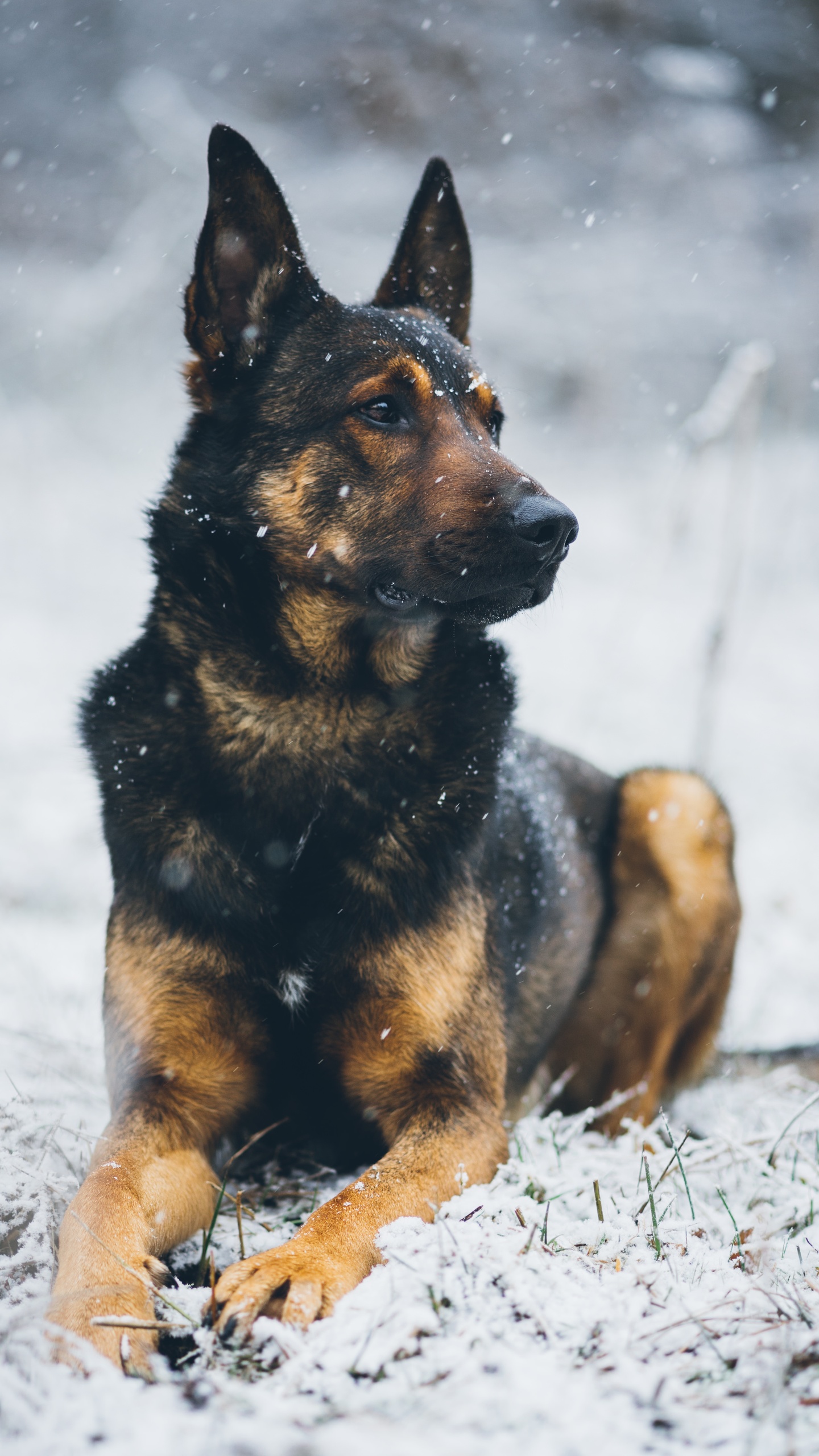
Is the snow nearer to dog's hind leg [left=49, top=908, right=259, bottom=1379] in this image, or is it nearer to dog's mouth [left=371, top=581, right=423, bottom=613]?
dog's hind leg [left=49, top=908, right=259, bottom=1379]

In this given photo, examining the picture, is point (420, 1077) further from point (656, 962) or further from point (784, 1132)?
point (656, 962)

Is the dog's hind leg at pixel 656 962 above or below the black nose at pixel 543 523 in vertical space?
below

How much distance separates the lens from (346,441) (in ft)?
8.73

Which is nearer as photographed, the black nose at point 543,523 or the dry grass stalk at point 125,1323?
the dry grass stalk at point 125,1323

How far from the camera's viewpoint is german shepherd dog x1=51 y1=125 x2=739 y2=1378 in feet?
7.70

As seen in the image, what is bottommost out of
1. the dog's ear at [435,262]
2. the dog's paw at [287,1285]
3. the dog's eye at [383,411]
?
the dog's paw at [287,1285]

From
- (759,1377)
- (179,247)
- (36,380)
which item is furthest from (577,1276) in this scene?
(36,380)

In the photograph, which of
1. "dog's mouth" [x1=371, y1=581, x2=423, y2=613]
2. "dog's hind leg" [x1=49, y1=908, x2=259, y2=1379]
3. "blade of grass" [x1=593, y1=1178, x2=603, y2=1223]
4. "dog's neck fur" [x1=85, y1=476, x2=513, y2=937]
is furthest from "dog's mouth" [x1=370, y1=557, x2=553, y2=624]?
"blade of grass" [x1=593, y1=1178, x2=603, y2=1223]

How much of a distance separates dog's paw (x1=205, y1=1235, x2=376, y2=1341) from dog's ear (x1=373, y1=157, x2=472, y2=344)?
2935mm

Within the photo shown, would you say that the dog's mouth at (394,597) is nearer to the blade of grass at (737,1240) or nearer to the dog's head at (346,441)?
the dog's head at (346,441)

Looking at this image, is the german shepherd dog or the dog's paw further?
the german shepherd dog

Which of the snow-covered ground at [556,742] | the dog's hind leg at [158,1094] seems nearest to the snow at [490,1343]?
the snow-covered ground at [556,742]

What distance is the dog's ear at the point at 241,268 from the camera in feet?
8.59

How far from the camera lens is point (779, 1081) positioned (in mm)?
3750
